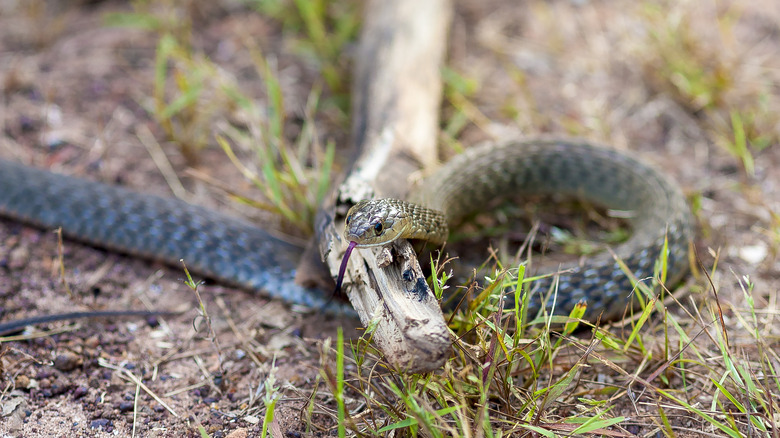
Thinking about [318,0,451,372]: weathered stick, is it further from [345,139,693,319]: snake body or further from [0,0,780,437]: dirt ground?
[0,0,780,437]: dirt ground

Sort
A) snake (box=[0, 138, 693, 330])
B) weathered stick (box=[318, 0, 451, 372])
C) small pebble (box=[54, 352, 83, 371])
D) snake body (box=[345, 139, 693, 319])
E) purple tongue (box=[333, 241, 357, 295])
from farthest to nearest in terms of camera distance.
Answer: snake (box=[0, 138, 693, 330])
small pebble (box=[54, 352, 83, 371])
snake body (box=[345, 139, 693, 319])
purple tongue (box=[333, 241, 357, 295])
weathered stick (box=[318, 0, 451, 372])

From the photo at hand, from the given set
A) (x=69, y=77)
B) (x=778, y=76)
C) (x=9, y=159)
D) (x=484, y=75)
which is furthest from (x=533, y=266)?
(x=69, y=77)

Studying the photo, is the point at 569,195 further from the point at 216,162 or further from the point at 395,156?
the point at 216,162

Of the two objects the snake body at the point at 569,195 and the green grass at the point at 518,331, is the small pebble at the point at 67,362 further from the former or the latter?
the snake body at the point at 569,195

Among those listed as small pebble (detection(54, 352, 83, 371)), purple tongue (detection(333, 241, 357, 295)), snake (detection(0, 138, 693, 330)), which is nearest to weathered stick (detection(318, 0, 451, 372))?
purple tongue (detection(333, 241, 357, 295))

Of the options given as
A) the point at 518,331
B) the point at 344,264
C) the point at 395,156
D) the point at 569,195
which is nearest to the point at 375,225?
the point at 344,264

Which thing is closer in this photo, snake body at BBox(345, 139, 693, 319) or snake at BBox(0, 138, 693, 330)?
snake body at BBox(345, 139, 693, 319)
